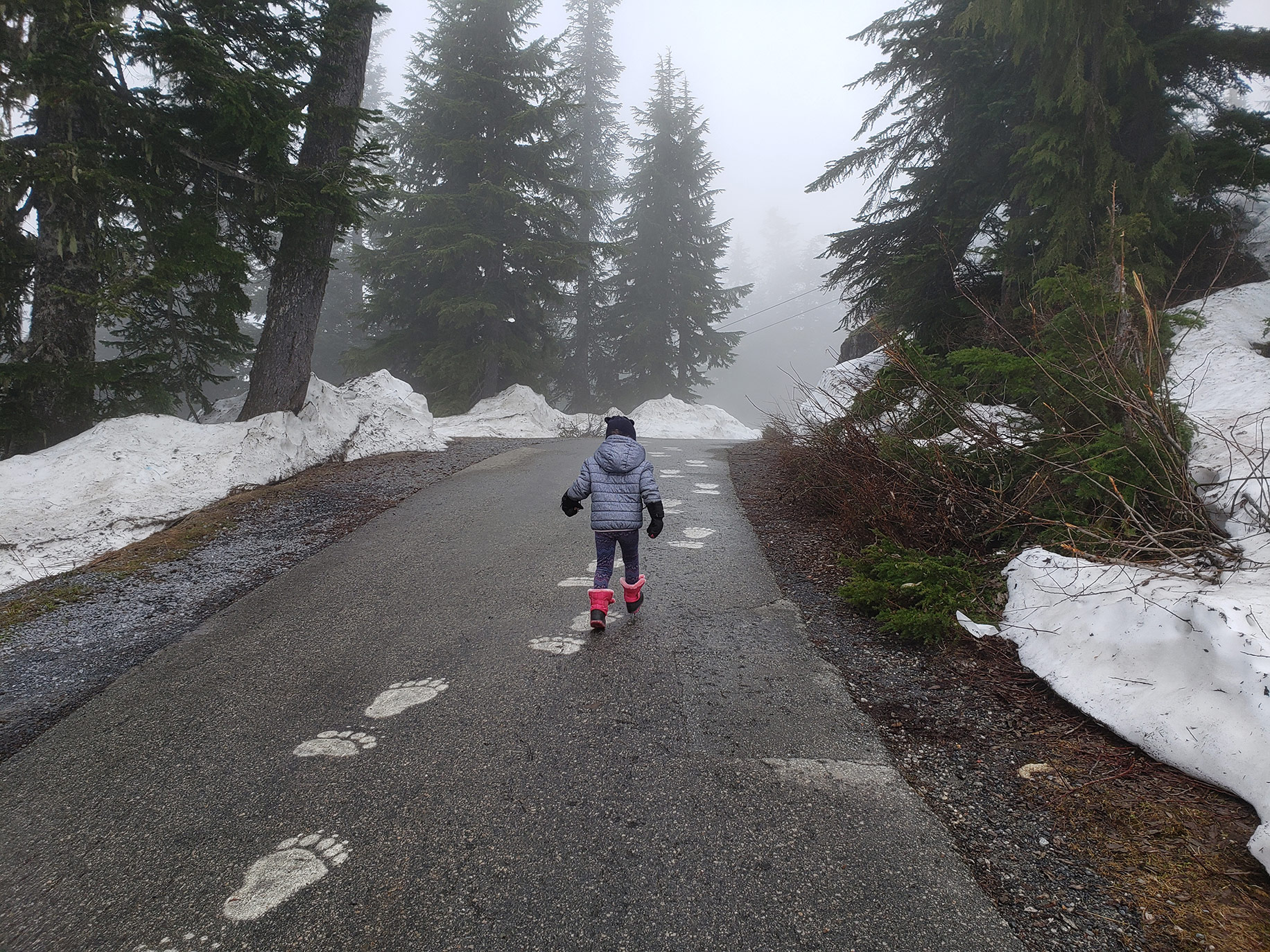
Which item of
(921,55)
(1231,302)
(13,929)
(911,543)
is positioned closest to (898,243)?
(921,55)

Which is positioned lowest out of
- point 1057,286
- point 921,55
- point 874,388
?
point 874,388

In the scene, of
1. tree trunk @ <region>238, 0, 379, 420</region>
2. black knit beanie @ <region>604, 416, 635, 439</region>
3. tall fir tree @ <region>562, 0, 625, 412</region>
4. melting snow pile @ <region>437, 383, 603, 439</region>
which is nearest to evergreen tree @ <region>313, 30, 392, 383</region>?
tall fir tree @ <region>562, 0, 625, 412</region>

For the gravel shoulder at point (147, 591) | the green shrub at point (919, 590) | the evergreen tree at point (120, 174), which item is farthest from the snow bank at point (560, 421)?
the green shrub at point (919, 590)

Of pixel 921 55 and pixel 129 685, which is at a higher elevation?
pixel 921 55

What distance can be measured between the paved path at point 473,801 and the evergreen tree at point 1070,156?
437 cm

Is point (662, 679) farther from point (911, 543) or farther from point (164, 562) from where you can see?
point (164, 562)

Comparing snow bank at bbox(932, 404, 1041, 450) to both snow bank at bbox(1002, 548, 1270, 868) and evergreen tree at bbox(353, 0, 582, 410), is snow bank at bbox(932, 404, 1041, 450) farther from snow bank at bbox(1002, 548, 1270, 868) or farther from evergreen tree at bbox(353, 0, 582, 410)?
evergreen tree at bbox(353, 0, 582, 410)

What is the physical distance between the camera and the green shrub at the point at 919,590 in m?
3.54

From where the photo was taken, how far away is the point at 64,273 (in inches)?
254

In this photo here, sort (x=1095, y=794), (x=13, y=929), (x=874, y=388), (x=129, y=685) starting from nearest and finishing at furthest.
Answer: (x=13, y=929), (x=1095, y=794), (x=129, y=685), (x=874, y=388)

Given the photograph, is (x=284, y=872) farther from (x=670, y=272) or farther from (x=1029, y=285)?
(x=670, y=272)

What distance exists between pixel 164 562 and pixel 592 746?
407cm

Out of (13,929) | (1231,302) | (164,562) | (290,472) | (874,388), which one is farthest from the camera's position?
(290,472)

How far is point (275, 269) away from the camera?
26.0ft
